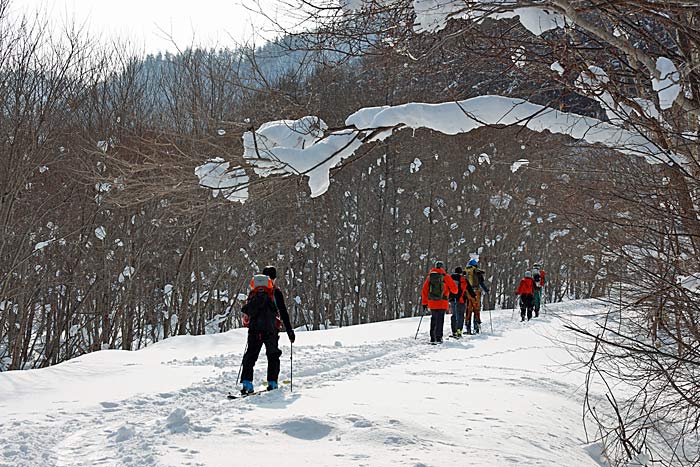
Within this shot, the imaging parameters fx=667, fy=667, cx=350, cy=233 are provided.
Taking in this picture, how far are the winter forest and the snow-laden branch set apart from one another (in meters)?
0.02

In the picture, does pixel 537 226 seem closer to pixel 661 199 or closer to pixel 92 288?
pixel 92 288

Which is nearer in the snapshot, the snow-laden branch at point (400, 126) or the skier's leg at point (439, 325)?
the snow-laden branch at point (400, 126)

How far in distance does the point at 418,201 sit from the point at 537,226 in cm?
754

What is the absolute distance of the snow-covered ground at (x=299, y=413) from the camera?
5484 millimetres

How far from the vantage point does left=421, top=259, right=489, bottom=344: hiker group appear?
14617 millimetres

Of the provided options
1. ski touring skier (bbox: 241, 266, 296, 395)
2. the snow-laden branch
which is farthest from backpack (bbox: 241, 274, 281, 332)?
the snow-laden branch

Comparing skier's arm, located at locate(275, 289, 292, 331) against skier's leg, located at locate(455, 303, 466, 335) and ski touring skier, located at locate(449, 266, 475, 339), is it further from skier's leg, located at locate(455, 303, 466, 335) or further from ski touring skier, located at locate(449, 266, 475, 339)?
skier's leg, located at locate(455, 303, 466, 335)

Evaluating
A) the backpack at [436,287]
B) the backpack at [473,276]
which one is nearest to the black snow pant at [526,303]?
the backpack at [473,276]

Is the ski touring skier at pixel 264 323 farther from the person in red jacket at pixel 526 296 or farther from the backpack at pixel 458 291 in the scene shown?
the person in red jacket at pixel 526 296

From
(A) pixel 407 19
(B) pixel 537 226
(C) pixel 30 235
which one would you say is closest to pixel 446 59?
(A) pixel 407 19

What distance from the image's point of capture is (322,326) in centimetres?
2786

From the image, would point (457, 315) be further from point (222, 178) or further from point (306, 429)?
point (222, 178)

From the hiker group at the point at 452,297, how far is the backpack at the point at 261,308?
20.9 feet

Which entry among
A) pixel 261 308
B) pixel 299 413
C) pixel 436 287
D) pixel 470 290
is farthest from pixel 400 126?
pixel 470 290
